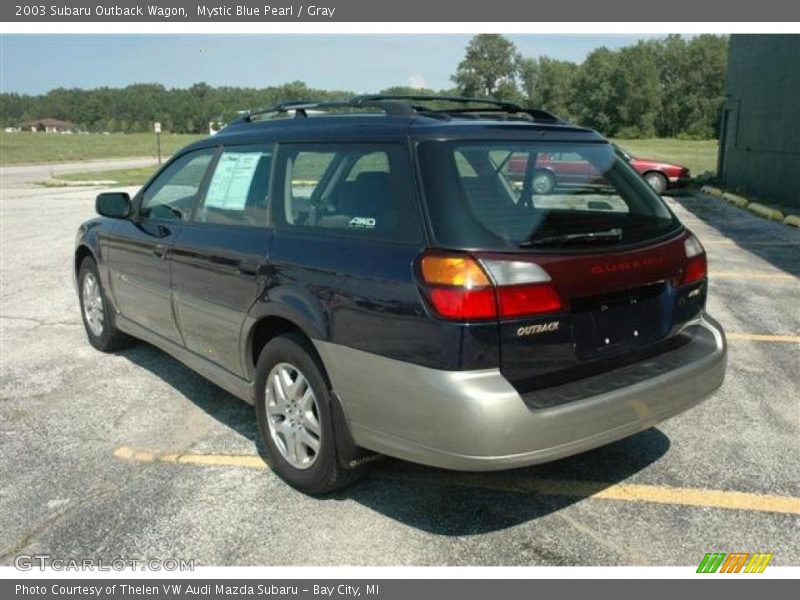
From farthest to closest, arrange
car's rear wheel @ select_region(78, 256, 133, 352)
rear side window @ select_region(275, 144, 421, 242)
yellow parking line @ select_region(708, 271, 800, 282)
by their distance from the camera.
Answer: yellow parking line @ select_region(708, 271, 800, 282) → car's rear wheel @ select_region(78, 256, 133, 352) → rear side window @ select_region(275, 144, 421, 242)

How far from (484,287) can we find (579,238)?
545 mm

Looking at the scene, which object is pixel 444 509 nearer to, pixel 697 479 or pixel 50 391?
pixel 697 479

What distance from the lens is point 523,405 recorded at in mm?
2674

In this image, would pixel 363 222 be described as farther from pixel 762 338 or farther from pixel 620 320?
pixel 762 338

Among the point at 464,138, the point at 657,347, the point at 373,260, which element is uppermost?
the point at 464,138

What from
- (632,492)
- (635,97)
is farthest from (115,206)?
(635,97)

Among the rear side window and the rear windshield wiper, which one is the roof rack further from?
the rear windshield wiper

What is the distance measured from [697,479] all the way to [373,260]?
1971mm

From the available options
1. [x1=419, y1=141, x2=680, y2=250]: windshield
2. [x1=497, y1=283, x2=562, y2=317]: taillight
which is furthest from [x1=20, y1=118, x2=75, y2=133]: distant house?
[x1=497, y1=283, x2=562, y2=317]: taillight

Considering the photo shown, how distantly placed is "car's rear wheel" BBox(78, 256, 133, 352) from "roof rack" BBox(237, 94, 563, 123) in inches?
84.7

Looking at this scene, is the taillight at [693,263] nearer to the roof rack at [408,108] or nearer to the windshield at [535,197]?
the windshield at [535,197]

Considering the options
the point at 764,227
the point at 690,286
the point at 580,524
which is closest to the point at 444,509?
the point at 580,524

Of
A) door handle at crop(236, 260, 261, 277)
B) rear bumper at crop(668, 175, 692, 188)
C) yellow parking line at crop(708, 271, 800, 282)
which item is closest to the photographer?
door handle at crop(236, 260, 261, 277)

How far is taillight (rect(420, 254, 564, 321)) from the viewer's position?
8.68ft
